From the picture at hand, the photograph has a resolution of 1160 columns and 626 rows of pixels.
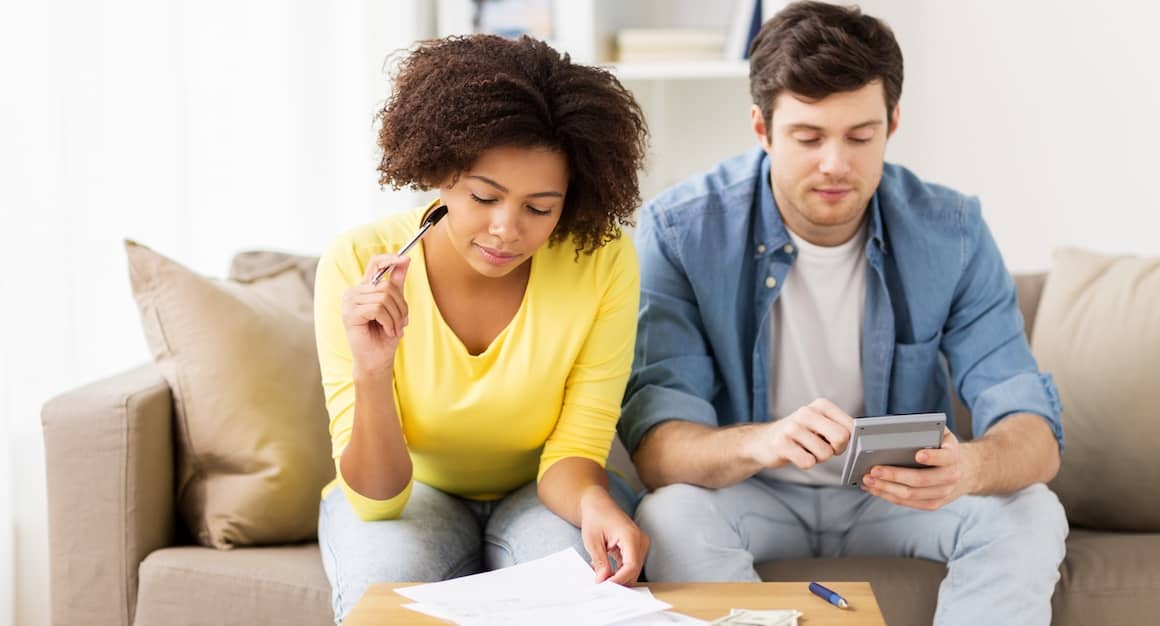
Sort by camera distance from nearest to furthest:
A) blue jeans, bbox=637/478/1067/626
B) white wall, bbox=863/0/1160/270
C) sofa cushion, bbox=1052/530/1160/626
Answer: blue jeans, bbox=637/478/1067/626 < sofa cushion, bbox=1052/530/1160/626 < white wall, bbox=863/0/1160/270

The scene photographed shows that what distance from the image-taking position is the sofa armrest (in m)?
1.74

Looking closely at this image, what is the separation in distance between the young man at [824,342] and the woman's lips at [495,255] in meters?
0.38

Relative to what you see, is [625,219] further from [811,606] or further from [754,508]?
[811,606]

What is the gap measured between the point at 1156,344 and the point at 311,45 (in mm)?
1801

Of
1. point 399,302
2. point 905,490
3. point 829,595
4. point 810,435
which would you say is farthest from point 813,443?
point 399,302

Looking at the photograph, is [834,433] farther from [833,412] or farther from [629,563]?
[629,563]

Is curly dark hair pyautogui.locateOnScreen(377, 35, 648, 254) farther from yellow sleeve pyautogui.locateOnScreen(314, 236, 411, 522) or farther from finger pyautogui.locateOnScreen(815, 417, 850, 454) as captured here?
finger pyautogui.locateOnScreen(815, 417, 850, 454)

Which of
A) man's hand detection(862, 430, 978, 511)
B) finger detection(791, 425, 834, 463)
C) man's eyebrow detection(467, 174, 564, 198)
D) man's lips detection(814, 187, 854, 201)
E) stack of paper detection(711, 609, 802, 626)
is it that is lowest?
stack of paper detection(711, 609, 802, 626)

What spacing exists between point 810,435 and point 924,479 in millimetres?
154

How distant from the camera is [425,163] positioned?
1.50 metres

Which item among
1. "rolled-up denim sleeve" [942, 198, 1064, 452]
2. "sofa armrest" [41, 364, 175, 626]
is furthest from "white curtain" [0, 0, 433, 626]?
"rolled-up denim sleeve" [942, 198, 1064, 452]

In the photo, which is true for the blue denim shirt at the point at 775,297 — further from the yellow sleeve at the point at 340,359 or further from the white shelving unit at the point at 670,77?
the white shelving unit at the point at 670,77

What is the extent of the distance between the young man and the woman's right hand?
0.42 meters

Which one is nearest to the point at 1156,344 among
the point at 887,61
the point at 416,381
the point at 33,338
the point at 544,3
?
the point at 887,61
